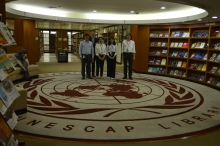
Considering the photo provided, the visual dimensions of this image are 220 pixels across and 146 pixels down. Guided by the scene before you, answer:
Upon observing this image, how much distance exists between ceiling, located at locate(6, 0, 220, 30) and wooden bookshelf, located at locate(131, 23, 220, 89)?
691 millimetres

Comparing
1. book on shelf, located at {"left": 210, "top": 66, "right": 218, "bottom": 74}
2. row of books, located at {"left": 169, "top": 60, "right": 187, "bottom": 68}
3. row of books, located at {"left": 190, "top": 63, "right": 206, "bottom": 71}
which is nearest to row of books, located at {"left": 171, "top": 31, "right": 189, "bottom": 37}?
row of books, located at {"left": 169, "top": 60, "right": 187, "bottom": 68}

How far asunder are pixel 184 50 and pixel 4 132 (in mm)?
8566

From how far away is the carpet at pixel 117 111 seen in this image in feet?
11.8

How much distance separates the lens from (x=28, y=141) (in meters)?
3.21

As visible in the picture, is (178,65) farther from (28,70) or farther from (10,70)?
(10,70)

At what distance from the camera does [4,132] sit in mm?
2389

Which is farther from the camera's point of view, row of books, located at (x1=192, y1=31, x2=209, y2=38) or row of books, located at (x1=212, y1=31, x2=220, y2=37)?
row of books, located at (x1=192, y1=31, x2=209, y2=38)

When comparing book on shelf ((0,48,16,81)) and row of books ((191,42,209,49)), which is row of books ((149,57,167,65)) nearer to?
row of books ((191,42,209,49))

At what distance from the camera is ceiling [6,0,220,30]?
6.97 m

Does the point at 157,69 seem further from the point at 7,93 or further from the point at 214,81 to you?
the point at 7,93

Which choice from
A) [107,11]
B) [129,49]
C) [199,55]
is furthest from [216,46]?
[107,11]

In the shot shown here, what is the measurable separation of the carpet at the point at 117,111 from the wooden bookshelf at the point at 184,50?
1381 millimetres

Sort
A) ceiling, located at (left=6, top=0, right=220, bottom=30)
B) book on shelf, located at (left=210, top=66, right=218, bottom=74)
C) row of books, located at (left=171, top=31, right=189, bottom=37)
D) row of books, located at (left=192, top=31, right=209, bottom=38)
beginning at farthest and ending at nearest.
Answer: row of books, located at (left=171, top=31, right=189, bottom=37) < row of books, located at (left=192, top=31, right=209, bottom=38) < book on shelf, located at (left=210, top=66, right=218, bottom=74) < ceiling, located at (left=6, top=0, right=220, bottom=30)

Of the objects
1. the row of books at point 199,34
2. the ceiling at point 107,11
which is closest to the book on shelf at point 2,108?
the ceiling at point 107,11
